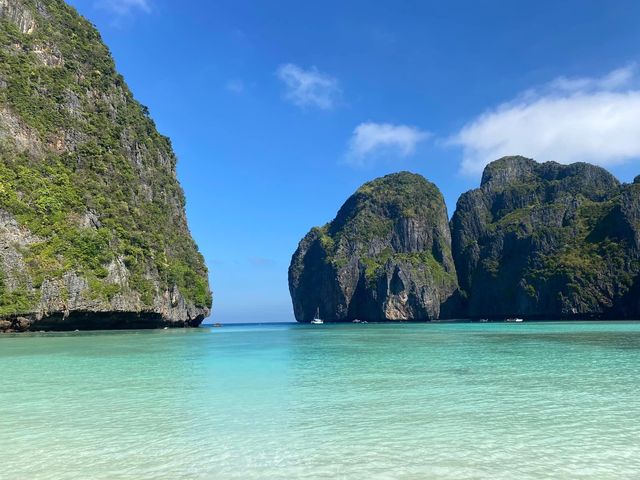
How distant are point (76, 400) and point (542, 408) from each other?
28.3 ft

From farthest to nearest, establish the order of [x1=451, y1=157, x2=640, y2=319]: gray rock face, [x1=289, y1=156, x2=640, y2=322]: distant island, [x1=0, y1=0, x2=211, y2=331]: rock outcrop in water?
[x1=289, y1=156, x2=640, y2=322]: distant island
[x1=451, y1=157, x2=640, y2=319]: gray rock face
[x1=0, y1=0, x2=211, y2=331]: rock outcrop in water

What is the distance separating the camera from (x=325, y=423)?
24.5ft

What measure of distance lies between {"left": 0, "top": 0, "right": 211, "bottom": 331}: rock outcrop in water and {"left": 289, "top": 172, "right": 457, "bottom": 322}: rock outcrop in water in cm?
6251

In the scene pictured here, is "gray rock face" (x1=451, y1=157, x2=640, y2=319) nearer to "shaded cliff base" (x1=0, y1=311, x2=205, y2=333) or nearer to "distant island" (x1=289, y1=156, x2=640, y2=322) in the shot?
"distant island" (x1=289, y1=156, x2=640, y2=322)

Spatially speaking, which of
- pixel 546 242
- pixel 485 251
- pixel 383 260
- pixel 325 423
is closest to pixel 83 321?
pixel 325 423

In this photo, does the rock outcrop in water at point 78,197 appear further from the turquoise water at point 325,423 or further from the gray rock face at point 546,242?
the gray rock face at point 546,242

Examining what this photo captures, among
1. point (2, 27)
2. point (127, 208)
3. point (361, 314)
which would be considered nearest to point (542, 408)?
point (127, 208)

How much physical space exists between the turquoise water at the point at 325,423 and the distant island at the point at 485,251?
90.3 m

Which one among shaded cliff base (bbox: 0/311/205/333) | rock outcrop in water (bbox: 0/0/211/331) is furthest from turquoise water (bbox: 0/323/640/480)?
rock outcrop in water (bbox: 0/0/211/331)

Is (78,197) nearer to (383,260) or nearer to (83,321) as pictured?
(83,321)

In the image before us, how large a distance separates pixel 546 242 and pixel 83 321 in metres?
96.1

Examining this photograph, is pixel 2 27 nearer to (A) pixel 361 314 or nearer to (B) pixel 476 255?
(A) pixel 361 314

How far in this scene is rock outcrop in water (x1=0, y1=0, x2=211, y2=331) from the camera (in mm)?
35906

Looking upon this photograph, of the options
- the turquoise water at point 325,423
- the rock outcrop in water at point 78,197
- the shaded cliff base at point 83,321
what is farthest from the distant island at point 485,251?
the turquoise water at point 325,423
